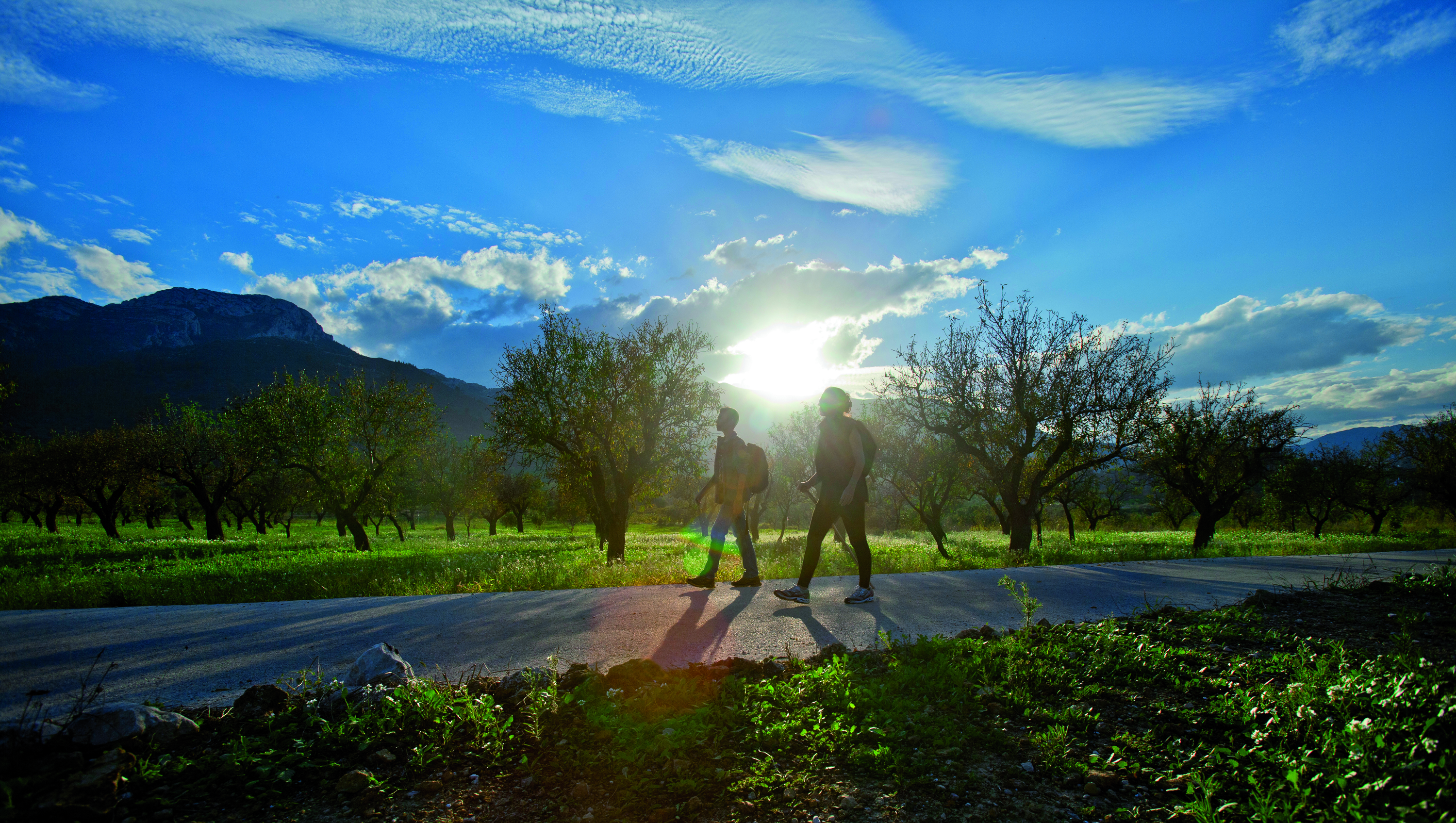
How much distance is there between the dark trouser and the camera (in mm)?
6527

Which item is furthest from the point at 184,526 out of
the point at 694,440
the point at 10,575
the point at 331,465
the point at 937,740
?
the point at 937,740

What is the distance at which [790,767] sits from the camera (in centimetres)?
274

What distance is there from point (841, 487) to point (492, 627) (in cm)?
376

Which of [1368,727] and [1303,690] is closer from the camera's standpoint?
[1368,727]

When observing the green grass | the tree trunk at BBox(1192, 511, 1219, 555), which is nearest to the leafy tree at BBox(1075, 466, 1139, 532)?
the tree trunk at BBox(1192, 511, 1219, 555)

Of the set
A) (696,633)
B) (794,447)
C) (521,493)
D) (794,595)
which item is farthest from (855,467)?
(521,493)

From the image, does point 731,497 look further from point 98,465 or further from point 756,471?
point 98,465

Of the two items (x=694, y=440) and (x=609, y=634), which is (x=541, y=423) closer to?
(x=694, y=440)

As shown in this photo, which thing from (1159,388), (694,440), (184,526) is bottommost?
(184,526)

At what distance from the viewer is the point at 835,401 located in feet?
22.5

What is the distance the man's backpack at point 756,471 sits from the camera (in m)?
7.75

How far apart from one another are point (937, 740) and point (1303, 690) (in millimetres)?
1872

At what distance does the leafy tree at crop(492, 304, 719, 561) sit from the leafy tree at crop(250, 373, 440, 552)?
12709 millimetres

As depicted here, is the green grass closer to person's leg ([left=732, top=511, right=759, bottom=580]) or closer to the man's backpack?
person's leg ([left=732, top=511, right=759, bottom=580])
